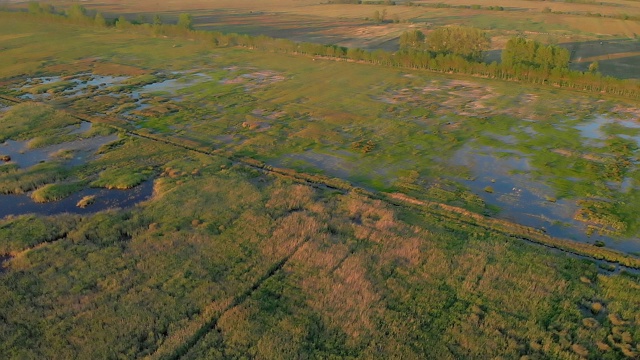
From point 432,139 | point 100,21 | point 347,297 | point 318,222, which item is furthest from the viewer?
point 100,21

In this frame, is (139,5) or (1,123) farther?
(139,5)

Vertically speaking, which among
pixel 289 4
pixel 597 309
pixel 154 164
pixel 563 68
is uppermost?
pixel 289 4

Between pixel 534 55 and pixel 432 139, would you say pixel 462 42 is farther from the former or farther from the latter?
pixel 432 139

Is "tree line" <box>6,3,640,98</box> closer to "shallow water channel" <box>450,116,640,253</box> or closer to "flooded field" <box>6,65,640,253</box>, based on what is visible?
"flooded field" <box>6,65,640,253</box>

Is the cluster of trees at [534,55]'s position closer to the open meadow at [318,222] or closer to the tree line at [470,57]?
the tree line at [470,57]

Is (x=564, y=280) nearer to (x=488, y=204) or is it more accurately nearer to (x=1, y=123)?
(x=488, y=204)

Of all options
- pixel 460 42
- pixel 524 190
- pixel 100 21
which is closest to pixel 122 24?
pixel 100 21

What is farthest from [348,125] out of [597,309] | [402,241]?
[597,309]
